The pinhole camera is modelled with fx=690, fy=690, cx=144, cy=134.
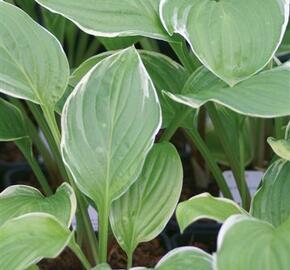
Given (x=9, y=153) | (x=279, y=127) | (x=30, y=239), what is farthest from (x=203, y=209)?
(x=9, y=153)

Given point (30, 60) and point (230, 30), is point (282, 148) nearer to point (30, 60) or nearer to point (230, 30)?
point (230, 30)

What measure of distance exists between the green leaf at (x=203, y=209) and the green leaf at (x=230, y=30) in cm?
12

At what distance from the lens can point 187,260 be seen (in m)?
0.70

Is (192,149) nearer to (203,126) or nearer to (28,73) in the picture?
(203,126)

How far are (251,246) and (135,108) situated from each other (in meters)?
0.20

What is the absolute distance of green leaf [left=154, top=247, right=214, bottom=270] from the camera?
69 cm

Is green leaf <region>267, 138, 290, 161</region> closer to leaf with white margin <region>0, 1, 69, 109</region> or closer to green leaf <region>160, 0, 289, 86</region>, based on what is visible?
green leaf <region>160, 0, 289, 86</region>

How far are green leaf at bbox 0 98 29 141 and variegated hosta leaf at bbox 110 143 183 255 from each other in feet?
0.67

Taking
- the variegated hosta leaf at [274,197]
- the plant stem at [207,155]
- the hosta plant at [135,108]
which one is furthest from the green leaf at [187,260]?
the plant stem at [207,155]

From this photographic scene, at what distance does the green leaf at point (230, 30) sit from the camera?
69 cm

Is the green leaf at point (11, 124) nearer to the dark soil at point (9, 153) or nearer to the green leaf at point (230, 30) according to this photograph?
the green leaf at point (230, 30)

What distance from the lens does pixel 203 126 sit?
1.24 metres

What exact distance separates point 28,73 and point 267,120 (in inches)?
23.2

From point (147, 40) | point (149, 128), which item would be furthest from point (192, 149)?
point (149, 128)
